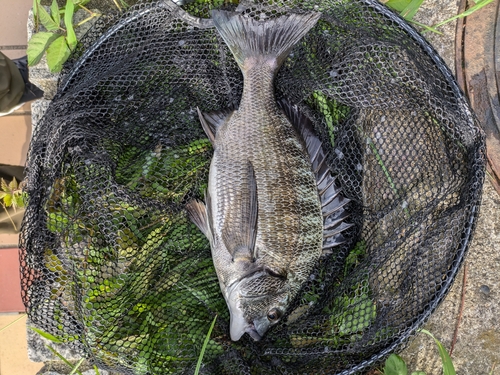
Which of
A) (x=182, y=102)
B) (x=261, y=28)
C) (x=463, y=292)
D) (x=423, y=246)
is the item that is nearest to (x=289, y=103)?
(x=261, y=28)

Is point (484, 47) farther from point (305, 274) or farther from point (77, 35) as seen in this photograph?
point (77, 35)

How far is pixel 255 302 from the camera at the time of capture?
248 centimetres

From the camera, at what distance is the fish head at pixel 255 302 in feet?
8.11

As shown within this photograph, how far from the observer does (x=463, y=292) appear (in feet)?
9.77

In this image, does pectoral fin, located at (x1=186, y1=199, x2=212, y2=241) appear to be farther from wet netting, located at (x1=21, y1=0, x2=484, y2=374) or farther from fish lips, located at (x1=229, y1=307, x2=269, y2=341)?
fish lips, located at (x1=229, y1=307, x2=269, y2=341)

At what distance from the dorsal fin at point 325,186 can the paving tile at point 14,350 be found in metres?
3.11

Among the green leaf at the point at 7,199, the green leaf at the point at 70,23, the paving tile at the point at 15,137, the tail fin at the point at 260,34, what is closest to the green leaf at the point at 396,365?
the tail fin at the point at 260,34

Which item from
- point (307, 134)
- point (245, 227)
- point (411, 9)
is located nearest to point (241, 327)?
point (245, 227)

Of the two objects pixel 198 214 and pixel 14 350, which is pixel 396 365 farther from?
pixel 14 350

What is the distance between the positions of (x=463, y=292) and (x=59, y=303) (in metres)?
2.83

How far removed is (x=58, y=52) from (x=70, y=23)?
9.3 inches

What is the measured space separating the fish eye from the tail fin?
63.0 inches

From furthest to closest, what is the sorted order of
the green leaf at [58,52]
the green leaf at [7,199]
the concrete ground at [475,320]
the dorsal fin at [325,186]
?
the green leaf at [7,199] < the concrete ground at [475,320] < the green leaf at [58,52] < the dorsal fin at [325,186]

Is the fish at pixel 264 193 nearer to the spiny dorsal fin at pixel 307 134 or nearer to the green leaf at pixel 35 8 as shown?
the spiny dorsal fin at pixel 307 134
